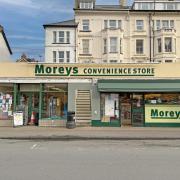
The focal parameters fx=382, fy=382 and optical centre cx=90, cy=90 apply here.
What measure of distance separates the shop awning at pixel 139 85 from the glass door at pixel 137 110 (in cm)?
94

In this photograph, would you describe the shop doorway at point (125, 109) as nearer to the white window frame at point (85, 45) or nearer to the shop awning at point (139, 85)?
the shop awning at point (139, 85)

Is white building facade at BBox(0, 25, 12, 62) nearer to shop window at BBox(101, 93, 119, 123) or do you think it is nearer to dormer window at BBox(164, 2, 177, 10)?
shop window at BBox(101, 93, 119, 123)

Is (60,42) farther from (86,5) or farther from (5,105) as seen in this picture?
(5,105)

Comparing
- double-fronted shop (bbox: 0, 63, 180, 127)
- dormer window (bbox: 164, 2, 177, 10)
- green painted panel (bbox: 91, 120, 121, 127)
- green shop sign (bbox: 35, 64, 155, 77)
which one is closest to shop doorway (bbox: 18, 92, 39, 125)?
double-fronted shop (bbox: 0, 63, 180, 127)

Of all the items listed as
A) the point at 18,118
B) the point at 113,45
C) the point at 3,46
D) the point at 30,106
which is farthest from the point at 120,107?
the point at 113,45

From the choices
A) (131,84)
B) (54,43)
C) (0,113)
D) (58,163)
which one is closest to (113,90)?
(131,84)

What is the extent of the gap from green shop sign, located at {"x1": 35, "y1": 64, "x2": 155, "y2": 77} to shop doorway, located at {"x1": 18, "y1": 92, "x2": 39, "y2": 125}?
1487 mm

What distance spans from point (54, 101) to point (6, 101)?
3045 millimetres

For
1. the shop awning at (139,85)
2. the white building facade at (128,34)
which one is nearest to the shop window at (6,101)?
the shop awning at (139,85)

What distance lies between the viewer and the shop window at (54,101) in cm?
2419

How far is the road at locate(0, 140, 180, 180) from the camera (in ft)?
27.8

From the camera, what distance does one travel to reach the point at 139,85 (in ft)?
76.0

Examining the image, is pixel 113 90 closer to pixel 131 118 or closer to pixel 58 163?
pixel 131 118

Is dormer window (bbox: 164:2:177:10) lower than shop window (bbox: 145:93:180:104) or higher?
higher
